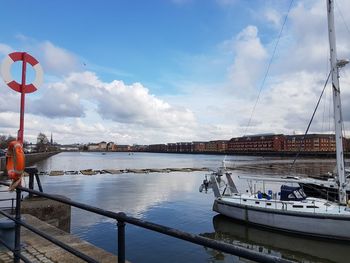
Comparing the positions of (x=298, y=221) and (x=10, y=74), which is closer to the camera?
(x=10, y=74)

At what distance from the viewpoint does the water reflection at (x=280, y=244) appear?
52.1ft

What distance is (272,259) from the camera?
1748 mm

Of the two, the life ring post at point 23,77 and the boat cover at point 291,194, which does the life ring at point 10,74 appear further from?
the boat cover at point 291,194

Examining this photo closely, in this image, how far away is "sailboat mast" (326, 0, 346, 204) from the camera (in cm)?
1913

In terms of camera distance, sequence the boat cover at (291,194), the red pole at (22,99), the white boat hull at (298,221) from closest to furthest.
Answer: the red pole at (22,99)
the white boat hull at (298,221)
the boat cover at (291,194)

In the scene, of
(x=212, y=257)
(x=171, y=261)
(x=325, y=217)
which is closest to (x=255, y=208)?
(x=325, y=217)

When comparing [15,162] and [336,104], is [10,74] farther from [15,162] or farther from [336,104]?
[336,104]

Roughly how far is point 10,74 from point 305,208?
1660cm

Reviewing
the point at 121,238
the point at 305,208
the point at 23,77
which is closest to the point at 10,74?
the point at 23,77

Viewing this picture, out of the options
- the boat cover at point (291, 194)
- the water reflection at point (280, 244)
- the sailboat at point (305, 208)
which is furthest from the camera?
the boat cover at point (291, 194)

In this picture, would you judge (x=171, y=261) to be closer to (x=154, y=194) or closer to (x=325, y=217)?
(x=325, y=217)

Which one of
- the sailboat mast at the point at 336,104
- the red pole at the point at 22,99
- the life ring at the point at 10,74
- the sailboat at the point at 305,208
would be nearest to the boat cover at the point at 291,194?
the sailboat at the point at 305,208

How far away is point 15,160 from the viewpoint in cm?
541

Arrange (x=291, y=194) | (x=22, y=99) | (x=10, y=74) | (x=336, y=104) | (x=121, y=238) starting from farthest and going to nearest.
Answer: (x=336, y=104)
(x=291, y=194)
(x=10, y=74)
(x=22, y=99)
(x=121, y=238)
